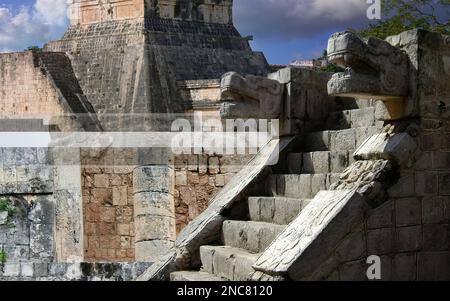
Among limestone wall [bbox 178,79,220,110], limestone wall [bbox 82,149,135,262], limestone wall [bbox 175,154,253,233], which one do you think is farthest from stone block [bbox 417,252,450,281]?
limestone wall [bbox 178,79,220,110]

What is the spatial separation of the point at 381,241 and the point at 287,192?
1.34m

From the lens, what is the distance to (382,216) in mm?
5895

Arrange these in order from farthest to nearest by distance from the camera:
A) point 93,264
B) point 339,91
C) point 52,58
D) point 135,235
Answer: point 52,58, point 135,235, point 93,264, point 339,91

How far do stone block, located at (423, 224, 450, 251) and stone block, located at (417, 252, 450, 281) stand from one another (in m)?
0.04

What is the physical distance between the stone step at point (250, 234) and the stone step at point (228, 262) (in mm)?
67

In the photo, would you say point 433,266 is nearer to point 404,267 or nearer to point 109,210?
point 404,267

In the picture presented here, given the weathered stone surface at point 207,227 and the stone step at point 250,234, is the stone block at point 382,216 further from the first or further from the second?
the weathered stone surface at point 207,227

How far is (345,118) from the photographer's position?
7402 millimetres

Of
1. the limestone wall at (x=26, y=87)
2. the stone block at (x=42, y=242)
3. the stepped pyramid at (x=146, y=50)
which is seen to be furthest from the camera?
the stepped pyramid at (x=146, y=50)

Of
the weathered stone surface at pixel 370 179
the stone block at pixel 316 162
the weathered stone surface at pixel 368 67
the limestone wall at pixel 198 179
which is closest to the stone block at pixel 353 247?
the weathered stone surface at pixel 370 179

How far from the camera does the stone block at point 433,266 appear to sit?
609cm
